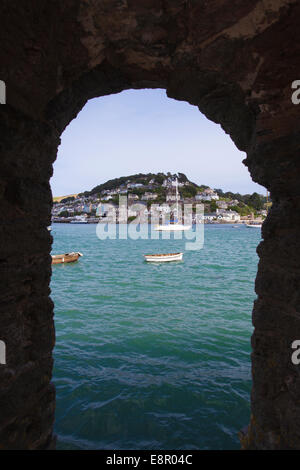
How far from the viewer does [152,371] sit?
6.42 m

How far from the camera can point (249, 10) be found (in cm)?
225

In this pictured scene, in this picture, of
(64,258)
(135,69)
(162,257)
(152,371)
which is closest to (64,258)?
(64,258)

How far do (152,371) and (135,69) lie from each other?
6216 mm

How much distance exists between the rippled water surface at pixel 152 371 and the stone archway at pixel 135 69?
2.13 meters

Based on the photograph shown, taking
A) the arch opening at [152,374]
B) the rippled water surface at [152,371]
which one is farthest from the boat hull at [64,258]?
the arch opening at [152,374]

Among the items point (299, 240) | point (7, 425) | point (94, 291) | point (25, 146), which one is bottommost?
point (94, 291)

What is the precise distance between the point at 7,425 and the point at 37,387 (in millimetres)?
410

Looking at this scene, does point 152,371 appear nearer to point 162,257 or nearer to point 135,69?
point 135,69

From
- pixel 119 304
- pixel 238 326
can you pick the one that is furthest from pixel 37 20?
pixel 119 304

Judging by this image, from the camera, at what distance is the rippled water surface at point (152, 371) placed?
450 centimetres

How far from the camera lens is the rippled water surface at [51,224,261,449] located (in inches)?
177

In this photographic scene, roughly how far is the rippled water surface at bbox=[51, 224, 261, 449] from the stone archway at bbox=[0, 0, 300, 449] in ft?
6.97

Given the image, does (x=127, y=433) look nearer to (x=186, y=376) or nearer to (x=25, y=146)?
(x=186, y=376)

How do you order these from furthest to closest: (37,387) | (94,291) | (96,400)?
(94,291)
(96,400)
(37,387)
